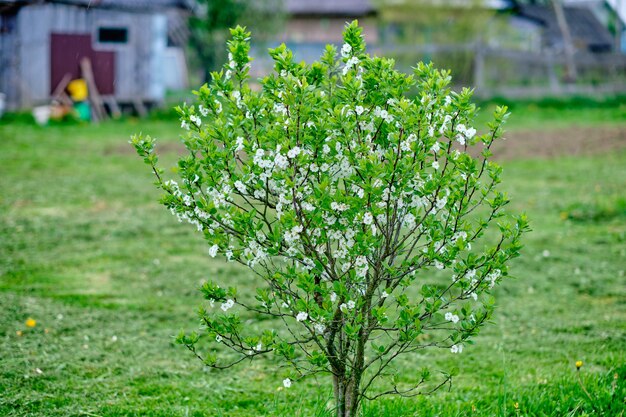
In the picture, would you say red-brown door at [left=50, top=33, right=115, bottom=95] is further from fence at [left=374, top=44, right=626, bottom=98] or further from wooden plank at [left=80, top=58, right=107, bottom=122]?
fence at [left=374, top=44, right=626, bottom=98]

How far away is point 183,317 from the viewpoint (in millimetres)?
5391

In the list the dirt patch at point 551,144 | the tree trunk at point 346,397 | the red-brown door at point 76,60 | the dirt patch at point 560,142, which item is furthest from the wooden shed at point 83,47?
the tree trunk at point 346,397

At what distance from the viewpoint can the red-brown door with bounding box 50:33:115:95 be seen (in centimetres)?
1956

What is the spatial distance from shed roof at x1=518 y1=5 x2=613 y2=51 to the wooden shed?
2217 cm

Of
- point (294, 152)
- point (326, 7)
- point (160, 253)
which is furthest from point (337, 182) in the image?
point (326, 7)

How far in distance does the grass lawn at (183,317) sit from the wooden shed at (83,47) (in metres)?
9.88

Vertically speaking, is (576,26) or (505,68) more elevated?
(576,26)

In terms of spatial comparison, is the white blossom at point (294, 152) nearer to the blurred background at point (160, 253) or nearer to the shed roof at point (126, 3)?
the blurred background at point (160, 253)

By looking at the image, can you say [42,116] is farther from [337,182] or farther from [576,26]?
[576,26]

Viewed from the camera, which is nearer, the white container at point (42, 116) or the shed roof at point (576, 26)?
the white container at point (42, 116)

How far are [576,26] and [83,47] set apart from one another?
32434mm

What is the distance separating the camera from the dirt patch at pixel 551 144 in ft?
42.1

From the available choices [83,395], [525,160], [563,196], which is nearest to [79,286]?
[83,395]

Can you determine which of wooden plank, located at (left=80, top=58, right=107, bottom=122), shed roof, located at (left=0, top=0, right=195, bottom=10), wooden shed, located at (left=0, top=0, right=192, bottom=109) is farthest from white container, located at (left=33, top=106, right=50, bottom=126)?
wooden shed, located at (left=0, top=0, right=192, bottom=109)
